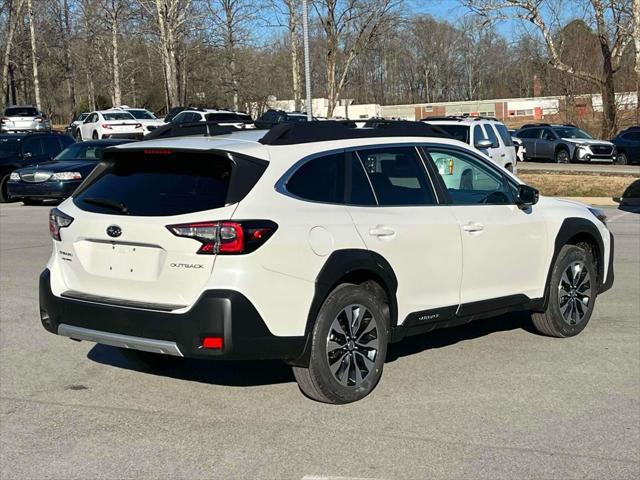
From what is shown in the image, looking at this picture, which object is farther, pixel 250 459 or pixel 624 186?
pixel 624 186

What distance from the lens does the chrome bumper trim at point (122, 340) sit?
486 cm

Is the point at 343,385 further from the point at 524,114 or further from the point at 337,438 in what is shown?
the point at 524,114

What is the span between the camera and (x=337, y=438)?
4.80 meters

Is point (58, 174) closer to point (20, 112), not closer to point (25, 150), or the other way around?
point (25, 150)

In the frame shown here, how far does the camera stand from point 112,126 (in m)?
35.2

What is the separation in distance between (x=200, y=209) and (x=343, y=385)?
1.49 m

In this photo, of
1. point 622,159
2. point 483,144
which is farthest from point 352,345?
point 622,159

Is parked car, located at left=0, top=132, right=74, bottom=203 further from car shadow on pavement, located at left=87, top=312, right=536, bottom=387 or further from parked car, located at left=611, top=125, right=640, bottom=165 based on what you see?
parked car, located at left=611, top=125, right=640, bottom=165

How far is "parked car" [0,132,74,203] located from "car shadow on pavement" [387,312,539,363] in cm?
1713

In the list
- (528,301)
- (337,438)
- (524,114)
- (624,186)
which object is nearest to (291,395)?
(337,438)

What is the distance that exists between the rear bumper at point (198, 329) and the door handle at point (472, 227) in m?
1.75

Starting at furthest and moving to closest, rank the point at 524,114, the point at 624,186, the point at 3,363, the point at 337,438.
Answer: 1. the point at 524,114
2. the point at 624,186
3. the point at 3,363
4. the point at 337,438

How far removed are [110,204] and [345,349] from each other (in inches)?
70.4

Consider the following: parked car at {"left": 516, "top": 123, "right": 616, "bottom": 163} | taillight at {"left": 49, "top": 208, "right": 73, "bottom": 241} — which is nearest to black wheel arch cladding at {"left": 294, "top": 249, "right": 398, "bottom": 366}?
taillight at {"left": 49, "top": 208, "right": 73, "bottom": 241}
